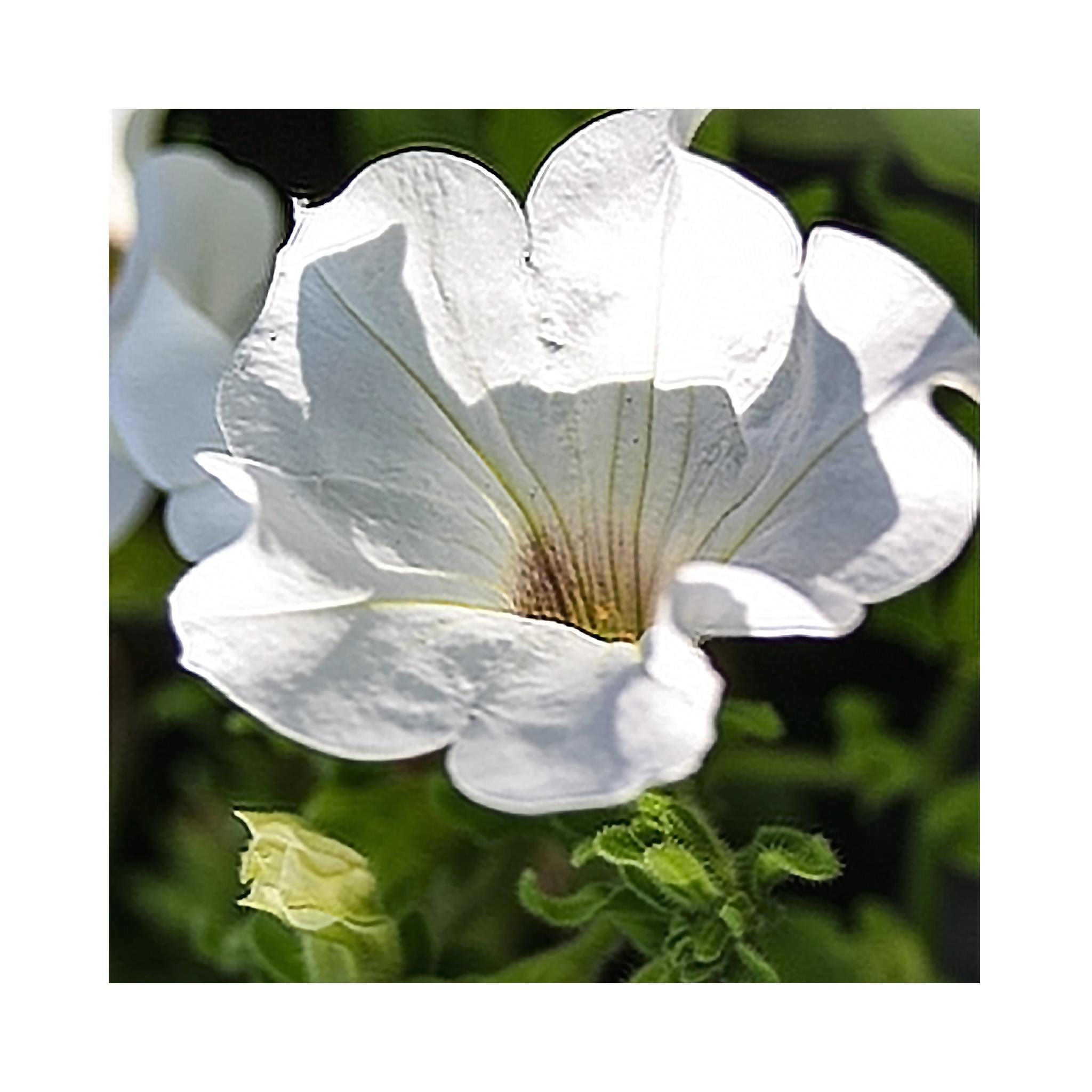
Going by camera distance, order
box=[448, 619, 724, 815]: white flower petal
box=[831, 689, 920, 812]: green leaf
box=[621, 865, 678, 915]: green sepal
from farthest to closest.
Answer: box=[831, 689, 920, 812]: green leaf → box=[621, 865, 678, 915]: green sepal → box=[448, 619, 724, 815]: white flower petal

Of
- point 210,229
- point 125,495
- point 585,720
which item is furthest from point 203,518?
point 585,720

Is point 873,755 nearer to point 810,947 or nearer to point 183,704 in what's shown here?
point 810,947

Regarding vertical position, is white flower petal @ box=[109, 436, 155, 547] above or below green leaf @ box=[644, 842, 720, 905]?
above

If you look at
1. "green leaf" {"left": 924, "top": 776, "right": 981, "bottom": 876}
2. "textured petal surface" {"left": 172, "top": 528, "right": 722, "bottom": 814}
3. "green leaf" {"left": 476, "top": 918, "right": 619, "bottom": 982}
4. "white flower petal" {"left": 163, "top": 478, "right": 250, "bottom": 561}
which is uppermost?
"white flower petal" {"left": 163, "top": 478, "right": 250, "bottom": 561}

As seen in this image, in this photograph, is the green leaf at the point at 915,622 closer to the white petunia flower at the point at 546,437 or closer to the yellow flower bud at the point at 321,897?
the white petunia flower at the point at 546,437

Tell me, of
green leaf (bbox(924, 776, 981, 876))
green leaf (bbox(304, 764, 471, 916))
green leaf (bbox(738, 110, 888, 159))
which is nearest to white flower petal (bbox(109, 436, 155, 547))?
green leaf (bbox(304, 764, 471, 916))

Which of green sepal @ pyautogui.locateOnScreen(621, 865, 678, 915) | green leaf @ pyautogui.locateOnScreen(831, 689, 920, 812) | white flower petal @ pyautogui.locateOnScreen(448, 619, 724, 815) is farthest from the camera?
green leaf @ pyautogui.locateOnScreen(831, 689, 920, 812)

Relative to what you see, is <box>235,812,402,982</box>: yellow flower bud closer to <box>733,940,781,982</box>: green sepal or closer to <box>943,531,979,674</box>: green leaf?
<box>733,940,781,982</box>: green sepal
